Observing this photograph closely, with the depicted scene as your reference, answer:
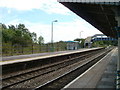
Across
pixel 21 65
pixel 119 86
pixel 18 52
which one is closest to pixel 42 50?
pixel 18 52

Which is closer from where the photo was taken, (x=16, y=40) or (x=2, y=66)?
(x=2, y=66)

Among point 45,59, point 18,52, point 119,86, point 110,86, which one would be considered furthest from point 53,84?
point 18,52

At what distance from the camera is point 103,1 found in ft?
24.7

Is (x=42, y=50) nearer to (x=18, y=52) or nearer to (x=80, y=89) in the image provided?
(x=18, y=52)

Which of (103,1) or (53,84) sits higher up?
(103,1)

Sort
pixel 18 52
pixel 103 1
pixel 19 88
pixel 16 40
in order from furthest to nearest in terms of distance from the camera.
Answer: pixel 16 40, pixel 18 52, pixel 19 88, pixel 103 1

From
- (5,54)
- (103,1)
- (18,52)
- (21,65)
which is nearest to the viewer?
(103,1)

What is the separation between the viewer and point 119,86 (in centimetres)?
777

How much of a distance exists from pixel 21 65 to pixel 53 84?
5972 mm

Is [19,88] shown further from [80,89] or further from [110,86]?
[110,86]

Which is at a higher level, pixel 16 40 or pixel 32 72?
pixel 16 40

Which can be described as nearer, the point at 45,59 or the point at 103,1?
the point at 103,1

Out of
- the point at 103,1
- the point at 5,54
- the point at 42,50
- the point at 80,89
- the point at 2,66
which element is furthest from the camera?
the point at 42,50

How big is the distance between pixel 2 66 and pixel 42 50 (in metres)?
23.7
